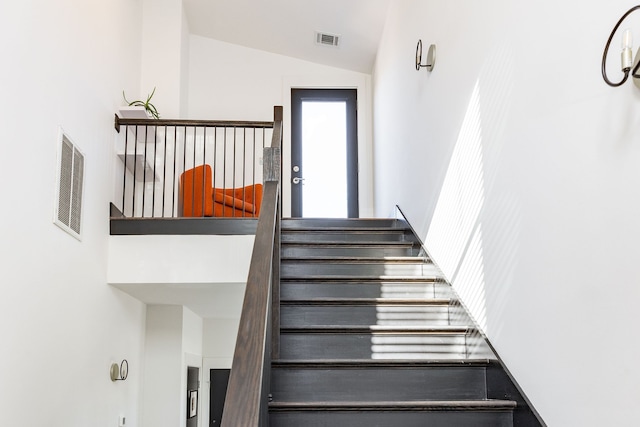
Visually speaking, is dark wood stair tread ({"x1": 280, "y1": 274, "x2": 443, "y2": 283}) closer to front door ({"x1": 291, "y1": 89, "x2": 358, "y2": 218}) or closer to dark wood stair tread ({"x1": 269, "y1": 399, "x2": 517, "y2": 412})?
dark wood stair tread ({"x1": 269, "y1": 399, "x2": 517, "y2": 412})

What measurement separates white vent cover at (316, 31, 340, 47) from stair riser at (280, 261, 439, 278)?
11.4 ft

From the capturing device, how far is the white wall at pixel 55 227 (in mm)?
3512

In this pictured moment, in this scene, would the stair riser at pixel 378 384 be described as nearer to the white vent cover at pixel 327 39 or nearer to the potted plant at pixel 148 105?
the potted plant at pixel 148 105

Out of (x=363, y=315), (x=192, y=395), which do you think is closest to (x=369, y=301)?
(x=363, y=315)

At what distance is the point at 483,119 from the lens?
3406mm

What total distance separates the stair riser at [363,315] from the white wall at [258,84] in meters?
3.80

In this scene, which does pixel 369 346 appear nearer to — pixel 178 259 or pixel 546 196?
pixel 546 196

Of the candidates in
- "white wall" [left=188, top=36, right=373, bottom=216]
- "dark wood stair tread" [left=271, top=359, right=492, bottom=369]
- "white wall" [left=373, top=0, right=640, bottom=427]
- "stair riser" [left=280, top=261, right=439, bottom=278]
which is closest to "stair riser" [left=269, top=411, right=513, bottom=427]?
"white wall" [left=373, top=0, right=640, bottom=427]

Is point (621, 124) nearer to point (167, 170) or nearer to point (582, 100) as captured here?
point (582, 100)

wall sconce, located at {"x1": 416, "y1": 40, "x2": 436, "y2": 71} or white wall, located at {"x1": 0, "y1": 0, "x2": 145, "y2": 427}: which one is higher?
wall sconce, located at {"x1": 416, "y1": 40, "x2": 436, "y2": 71}

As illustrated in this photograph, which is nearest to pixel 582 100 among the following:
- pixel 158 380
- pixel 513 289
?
pixel 513 289

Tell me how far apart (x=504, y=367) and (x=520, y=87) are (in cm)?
113

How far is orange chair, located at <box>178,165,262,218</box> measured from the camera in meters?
6.25

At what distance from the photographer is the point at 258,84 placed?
26.4 ft
